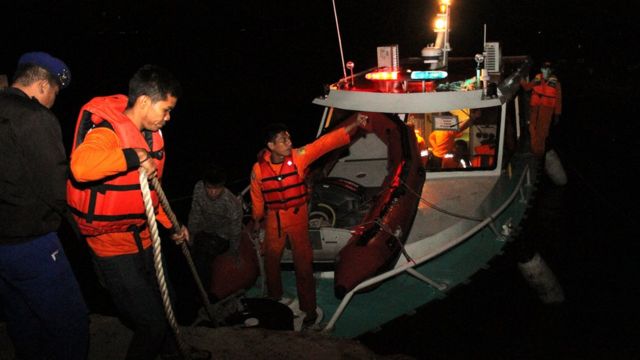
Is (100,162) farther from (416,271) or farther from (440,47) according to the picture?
(440,47)

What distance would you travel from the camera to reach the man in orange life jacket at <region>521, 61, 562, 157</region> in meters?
9.68

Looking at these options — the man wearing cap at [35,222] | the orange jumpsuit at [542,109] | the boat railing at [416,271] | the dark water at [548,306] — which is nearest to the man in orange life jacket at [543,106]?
the orange jumpsuit at [542,109]

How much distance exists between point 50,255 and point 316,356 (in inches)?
55.1

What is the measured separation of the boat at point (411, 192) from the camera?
500cm

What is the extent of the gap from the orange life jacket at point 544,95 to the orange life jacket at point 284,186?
6.81 metres

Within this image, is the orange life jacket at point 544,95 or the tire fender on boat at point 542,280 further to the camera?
Result: the orange life jacket at point 544,95

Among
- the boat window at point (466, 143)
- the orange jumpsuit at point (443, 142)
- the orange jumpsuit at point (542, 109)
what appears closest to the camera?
the boat window at point (466, 143)

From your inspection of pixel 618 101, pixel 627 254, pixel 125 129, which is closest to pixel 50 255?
pixel 125 129

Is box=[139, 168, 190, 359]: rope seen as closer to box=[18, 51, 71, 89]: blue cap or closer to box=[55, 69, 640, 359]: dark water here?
box=[18, 51, 71, 89]: blue cap

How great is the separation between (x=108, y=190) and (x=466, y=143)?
5026 mm

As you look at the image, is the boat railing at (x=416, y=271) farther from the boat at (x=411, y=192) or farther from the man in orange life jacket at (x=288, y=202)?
the man in orange life jacket at (x=288, y=202)

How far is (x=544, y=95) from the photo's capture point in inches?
383

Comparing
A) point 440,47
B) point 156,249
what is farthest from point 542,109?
point 156,249

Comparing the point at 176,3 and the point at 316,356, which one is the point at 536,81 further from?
the point at 176,3
